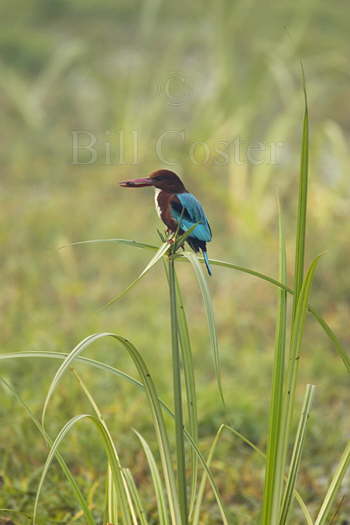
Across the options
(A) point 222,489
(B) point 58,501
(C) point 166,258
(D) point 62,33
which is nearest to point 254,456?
(A) point 222,489

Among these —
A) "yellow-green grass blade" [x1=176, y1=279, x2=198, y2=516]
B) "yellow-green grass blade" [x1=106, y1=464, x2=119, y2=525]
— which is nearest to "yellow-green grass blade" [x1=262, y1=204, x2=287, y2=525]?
"yellow-green grass blade" [x1=176, y1=279, x2=198, y2=516]

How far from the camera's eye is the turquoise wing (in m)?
0.90

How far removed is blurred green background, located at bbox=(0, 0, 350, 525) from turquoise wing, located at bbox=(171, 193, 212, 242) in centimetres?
27

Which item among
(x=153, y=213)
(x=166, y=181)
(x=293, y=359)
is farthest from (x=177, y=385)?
(x=153, y=213)

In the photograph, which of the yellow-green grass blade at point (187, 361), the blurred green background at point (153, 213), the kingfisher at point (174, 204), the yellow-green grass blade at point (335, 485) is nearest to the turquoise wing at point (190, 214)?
the kingfisher at point (174, 204)

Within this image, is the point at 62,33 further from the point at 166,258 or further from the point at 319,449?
Answer: the point at 166,258

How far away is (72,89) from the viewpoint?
496 centimetres

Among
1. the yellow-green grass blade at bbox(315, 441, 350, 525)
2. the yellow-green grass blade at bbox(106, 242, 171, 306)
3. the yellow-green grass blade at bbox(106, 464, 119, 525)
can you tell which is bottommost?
the yellow-green grass blade at bbox(106, 464, 119, 525)

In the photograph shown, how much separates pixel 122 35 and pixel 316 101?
176cm

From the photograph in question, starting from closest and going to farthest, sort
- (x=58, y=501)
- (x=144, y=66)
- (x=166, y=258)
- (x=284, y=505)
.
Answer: (x=166, y=258) → (x=284, y=505) → (x=58, y=501) → (x=144, y=66)

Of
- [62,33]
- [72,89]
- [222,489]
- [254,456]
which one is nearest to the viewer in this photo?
[222,489]

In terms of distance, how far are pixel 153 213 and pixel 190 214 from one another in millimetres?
2676

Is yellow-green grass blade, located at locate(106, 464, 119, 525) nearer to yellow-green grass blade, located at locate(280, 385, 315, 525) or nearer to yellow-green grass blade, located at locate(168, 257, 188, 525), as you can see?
yellow-green grass blade, located at locate(168, 257, 188, 525)

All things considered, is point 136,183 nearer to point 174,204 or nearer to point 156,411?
point 174,204
